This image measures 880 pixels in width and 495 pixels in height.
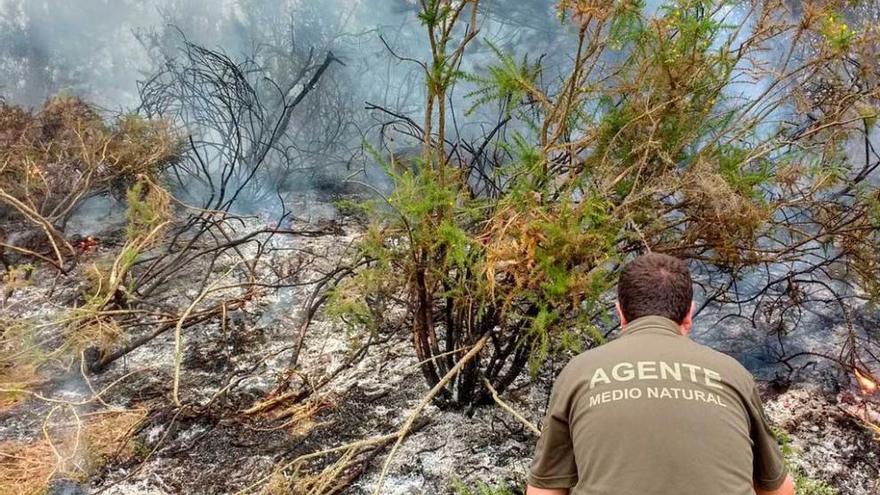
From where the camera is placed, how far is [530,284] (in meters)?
2.68

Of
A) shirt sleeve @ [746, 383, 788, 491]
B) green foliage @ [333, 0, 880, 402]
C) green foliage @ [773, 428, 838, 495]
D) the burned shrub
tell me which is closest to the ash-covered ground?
green foliage @ [773, 428, 838, 495]

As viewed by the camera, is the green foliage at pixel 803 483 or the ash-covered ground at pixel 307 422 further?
the ash-covered ground at pixel 307 422

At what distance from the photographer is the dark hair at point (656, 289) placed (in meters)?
1.85

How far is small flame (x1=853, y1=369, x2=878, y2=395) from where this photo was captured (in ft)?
12.3

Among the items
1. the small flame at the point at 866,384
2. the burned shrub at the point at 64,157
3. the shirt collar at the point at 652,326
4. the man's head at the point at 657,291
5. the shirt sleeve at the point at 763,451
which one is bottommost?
the shirt sleeve at the point at 763,451

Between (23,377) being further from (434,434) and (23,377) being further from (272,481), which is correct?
(434,434)

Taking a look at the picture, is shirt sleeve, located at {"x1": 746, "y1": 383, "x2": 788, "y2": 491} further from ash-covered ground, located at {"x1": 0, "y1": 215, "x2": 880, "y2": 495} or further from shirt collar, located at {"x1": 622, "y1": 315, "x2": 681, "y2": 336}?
ash-covered ground, located at {"x1": 0, "y1": 215, "x2": 880, "y2": 495}

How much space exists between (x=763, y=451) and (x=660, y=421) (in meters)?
0.42

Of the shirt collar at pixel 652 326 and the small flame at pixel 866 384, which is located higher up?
the small flame at pixel 866 384

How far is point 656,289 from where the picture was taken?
186cm

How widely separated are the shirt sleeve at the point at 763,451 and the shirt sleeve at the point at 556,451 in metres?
0.50

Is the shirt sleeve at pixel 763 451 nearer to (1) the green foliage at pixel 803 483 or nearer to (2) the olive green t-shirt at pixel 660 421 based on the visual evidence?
(2) the olive green t-shirt at pixel 660 421

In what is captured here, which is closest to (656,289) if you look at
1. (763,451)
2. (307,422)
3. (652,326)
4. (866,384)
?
(652,326)

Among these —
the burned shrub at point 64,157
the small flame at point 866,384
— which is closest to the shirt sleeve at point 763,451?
the small flame at point 866,384
